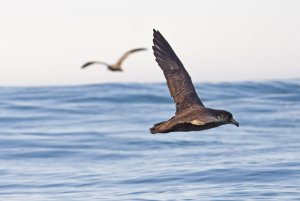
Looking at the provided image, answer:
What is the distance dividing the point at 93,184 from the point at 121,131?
13.0 meters

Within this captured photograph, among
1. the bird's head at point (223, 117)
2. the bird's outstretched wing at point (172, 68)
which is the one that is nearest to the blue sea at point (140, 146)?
the bird's outstretched wing at point (172, 68)

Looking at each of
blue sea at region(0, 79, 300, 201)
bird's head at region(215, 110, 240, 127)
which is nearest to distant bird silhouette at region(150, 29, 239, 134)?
bird's head at region(215, 110, 240, 127)

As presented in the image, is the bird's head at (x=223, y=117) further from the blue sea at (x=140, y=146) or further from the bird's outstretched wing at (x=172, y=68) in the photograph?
the blue sea at (x=140, y=146)

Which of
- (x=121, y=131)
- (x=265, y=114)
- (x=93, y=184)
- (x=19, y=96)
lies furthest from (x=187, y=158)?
(x=19, y=96)

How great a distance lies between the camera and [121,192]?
2183cm

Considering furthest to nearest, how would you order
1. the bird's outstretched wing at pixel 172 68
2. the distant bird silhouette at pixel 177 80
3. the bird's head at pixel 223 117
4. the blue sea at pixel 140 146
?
the blue sea at pixel 140 146 → the bird's outstretched wing at pixel 172 68 → the distant bird silhouette at pixel 177 80 → the bird's head at pixel 223 117

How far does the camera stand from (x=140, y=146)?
107ft

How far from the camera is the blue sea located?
2212 centimetres

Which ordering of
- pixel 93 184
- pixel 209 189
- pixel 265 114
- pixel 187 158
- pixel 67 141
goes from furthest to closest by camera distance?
1. pixel 265 114
2. pixel 67 141
3. pixel 187 158
4. pixel 93 184
5. pixel 209 189

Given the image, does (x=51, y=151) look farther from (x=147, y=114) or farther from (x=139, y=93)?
(x=139, y=93)

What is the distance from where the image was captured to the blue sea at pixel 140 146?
72.6 feet

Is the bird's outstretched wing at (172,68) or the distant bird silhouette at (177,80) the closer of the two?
the distant bird silhouette at (177,80)

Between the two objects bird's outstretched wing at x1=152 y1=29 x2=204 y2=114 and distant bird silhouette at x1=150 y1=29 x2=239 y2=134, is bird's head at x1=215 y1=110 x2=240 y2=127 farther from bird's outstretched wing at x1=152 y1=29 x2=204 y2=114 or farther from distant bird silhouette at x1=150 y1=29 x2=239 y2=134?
bird's outstretched wing at x1=152 y1=29 x2=204 y2=114

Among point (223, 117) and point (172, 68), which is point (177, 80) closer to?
point (172, 68)
